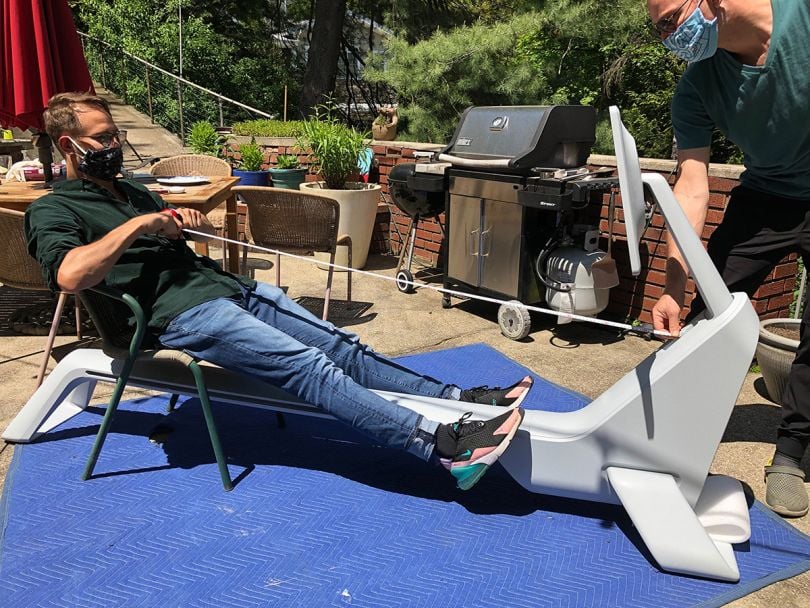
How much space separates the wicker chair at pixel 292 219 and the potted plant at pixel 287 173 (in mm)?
2050

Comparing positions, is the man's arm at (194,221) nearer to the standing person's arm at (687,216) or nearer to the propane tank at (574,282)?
the standing person's arm at (687,216)

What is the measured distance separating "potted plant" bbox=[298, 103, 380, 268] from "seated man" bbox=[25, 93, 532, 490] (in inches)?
107

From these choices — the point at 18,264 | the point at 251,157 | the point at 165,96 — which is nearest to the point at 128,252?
the point at 18,264

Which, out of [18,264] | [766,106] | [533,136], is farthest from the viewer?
[533,136]

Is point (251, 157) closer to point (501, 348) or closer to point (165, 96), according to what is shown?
point (501, 348)

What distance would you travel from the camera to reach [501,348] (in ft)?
13.3

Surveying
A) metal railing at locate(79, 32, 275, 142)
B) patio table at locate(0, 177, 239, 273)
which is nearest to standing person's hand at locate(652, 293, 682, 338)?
patio table at locate(0, 177, 239, 273)

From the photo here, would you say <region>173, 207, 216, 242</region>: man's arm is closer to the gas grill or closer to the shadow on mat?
the shadow on mat

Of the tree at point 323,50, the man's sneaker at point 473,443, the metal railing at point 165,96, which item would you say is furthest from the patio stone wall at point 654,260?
the metal railing at point 165,96

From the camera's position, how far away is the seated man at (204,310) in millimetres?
2195

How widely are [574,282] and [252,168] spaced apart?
3808mm

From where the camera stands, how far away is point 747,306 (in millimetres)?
2064

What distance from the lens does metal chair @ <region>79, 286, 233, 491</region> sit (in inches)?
91.0

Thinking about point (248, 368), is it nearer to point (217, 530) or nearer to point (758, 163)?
point (217, 530)
